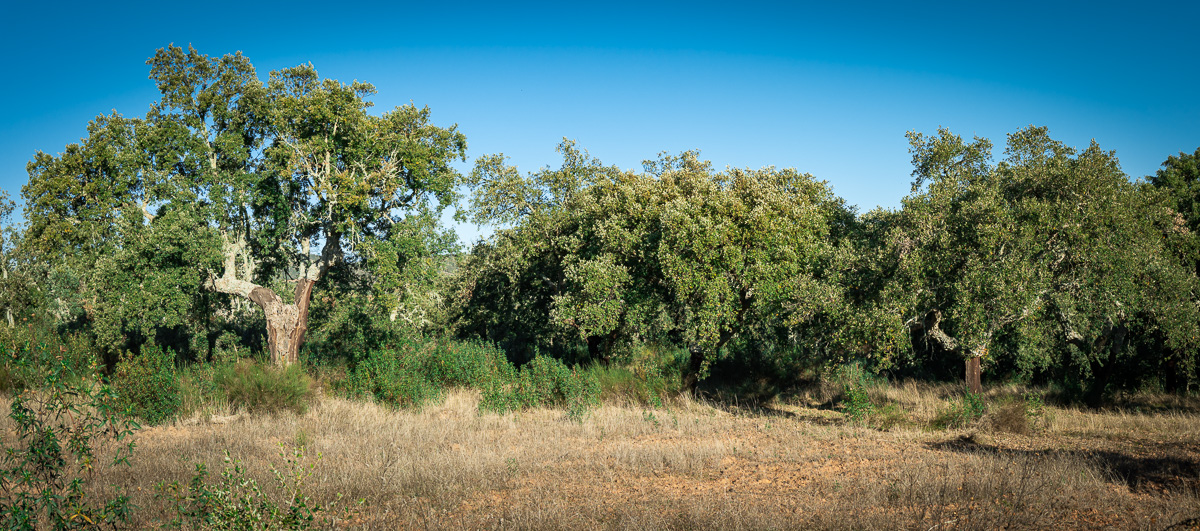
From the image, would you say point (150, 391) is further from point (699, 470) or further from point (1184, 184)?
point (1184, 184)

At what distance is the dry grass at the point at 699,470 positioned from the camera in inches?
242

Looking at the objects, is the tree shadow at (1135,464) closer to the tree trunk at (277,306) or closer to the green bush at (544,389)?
the green bush at (544,389)

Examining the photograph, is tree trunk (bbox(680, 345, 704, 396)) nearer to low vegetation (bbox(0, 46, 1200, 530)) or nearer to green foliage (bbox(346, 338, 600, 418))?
low vegetation (bbox(0, 46, 1200, 530))

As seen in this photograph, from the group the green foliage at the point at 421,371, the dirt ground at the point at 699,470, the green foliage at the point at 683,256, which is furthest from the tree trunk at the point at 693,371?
the green foliage at the point at 421,371

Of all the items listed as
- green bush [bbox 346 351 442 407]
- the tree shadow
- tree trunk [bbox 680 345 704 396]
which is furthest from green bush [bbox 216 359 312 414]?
the tree shadow

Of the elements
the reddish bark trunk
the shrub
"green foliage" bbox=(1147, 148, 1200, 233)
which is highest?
"green foliage" bbox=(1147, 148, 1200, 233)

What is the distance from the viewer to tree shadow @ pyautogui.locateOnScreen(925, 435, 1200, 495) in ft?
23.9

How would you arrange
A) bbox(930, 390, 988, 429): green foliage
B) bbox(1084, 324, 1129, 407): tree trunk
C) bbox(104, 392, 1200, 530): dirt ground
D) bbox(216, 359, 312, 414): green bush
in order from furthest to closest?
bbox(1084, 324, 1129, 407): tree trunk
bbox(216, 359, 312, 414): green bush
bbox(930, 390, 988, 429): green foliage
bbox(104, 392, 1200, 530): dirt ground

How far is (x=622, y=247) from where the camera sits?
16.4 meters

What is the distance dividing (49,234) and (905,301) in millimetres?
23020

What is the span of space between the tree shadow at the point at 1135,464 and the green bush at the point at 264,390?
12135mm

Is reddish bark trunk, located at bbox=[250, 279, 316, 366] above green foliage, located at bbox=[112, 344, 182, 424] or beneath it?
above

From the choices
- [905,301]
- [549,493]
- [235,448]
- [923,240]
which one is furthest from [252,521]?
[923,240]

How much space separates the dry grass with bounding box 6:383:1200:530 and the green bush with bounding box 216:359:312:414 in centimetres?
45
